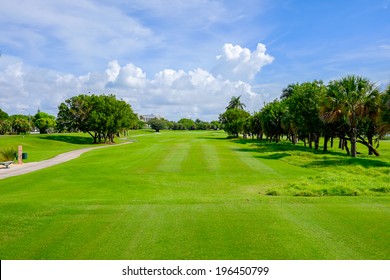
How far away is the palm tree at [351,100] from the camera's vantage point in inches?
1362

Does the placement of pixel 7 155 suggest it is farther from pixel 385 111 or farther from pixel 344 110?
pixel 385 111

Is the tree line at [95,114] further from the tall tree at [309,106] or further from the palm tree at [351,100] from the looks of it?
the palm tree at [351,100]

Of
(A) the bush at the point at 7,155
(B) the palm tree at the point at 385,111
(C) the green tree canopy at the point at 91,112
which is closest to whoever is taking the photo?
(B) the palm tree at the point at 385,111

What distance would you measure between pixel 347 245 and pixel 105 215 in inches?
254

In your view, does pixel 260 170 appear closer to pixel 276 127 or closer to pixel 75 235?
pixel 75 235

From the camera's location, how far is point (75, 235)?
26.5 ft

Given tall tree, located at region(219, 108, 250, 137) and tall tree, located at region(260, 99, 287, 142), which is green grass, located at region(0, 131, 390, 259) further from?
tall tree, located at region(219, 108, 250, 137)

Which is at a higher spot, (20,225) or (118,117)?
(118,117)

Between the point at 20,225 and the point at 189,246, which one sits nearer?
the point at 189,246

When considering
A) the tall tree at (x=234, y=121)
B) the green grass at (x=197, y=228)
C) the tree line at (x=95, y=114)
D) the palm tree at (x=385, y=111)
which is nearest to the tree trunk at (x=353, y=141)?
the palm tree at (x=385, y=111)

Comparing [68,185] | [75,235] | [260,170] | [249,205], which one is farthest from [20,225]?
[260,170]

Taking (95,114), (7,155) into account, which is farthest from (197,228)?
(95,114)

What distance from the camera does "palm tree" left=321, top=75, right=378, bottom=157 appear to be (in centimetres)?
3459

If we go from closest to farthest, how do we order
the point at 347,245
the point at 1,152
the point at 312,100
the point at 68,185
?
the point at 347,245 < the point at 68,185 < the point at 1,152 < the point at 312,100
